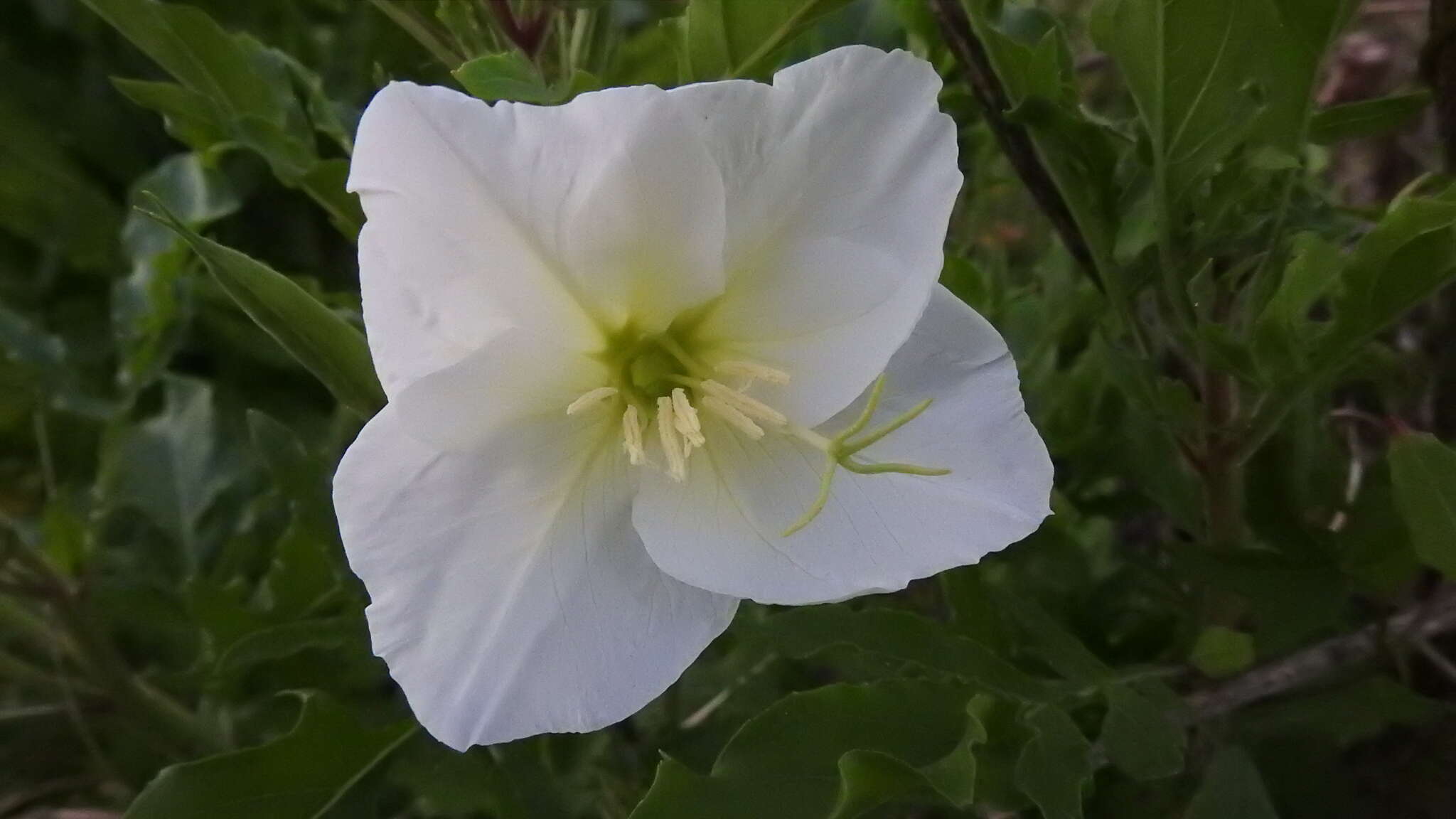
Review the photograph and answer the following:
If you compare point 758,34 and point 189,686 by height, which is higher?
point 758,34

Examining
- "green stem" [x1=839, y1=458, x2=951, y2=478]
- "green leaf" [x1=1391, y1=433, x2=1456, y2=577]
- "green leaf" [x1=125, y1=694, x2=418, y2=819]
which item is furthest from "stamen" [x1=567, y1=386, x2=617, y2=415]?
"green leaf" [x1=1391, y1=433, x2=1456, y2=577]

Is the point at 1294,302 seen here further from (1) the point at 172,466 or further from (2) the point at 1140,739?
(1) the point at 172,466

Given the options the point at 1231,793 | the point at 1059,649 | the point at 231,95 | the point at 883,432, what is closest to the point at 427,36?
the point at 231,95

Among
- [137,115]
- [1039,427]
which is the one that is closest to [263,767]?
[1039,427]

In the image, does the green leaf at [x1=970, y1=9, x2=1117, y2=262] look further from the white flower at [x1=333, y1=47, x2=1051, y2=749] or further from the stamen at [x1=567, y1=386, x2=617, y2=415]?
the stamen at [x1=567, y1=386, x2=617, y2=415]

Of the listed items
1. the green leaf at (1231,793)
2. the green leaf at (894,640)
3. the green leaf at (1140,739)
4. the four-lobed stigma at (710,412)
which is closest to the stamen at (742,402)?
the four-lobed stigma at (710,412)

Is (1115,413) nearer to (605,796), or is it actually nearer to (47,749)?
(605,796)
